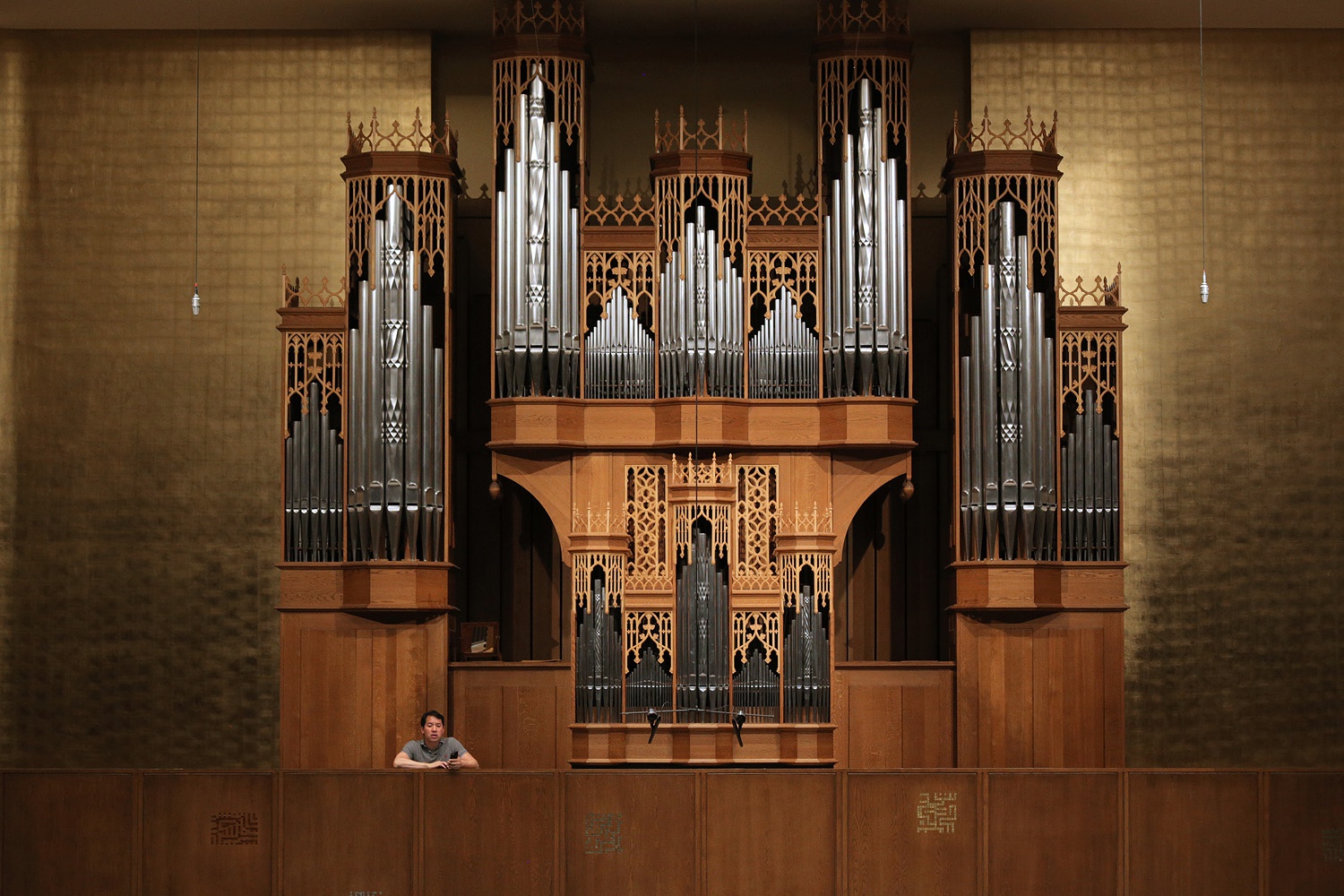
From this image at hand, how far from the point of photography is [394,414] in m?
11.1

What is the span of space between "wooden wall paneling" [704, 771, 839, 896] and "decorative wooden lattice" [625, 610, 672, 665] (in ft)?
4.00

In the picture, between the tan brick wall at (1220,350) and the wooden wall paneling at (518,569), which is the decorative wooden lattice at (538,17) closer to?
the tan brick wall at (1220,350)

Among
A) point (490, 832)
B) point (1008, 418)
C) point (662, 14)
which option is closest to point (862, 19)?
point (662, 14)

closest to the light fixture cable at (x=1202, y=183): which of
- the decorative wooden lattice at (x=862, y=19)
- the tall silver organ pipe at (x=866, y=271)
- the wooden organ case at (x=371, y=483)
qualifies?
the decorative wooden lattice at (x=862, y=19)

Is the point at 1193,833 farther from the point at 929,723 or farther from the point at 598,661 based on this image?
the point at 598,661

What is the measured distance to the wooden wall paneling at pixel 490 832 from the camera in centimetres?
970

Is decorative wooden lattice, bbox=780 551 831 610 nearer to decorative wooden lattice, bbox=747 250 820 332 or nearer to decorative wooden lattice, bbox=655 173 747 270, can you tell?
decorative wooden lattice, bbox=747 250 820 332

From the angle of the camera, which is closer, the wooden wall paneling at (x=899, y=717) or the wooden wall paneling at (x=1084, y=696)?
the wooden wall paneling at (x=1084, y=696)

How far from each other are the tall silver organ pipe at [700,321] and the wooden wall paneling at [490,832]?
270cm

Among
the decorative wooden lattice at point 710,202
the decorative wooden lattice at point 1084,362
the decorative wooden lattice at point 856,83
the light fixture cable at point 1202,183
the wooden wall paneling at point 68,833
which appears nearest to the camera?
the wooden wall paneling at point 68,833

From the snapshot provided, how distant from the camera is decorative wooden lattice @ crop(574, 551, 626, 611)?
1091cm

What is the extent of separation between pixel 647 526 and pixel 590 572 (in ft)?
1.48

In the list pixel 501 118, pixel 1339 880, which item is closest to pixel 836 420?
pixel 501 118

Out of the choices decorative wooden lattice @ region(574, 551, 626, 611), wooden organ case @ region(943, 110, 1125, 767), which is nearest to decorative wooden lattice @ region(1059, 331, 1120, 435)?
wooden organ case @ region(943, 110, 1125, 767)
